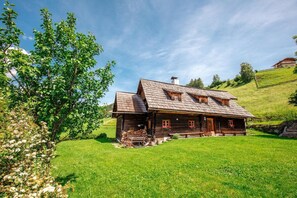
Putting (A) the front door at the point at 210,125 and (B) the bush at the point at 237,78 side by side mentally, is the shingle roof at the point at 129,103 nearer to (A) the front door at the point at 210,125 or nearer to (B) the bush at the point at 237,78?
(A) the front door at the point at 210,125

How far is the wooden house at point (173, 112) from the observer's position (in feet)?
62.3

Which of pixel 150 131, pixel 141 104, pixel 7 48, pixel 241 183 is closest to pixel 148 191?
pixel 241 183

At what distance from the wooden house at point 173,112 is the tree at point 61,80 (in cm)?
1065

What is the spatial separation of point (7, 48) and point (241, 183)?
423 inches

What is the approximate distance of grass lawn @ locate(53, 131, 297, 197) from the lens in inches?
263

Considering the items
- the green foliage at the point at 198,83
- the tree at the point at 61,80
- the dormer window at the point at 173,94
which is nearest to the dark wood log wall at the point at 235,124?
the dormer window at the point at 173,94

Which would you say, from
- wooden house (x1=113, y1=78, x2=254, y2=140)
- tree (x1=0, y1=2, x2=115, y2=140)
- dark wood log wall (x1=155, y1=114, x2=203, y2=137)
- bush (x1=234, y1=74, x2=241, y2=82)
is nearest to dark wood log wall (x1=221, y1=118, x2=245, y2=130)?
wooden house (x1=113, y1=78, x2=254, y2=140)

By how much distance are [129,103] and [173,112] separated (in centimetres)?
600

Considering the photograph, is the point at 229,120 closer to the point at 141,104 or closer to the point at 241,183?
the point at 141,104

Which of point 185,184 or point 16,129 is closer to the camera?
point 16,129

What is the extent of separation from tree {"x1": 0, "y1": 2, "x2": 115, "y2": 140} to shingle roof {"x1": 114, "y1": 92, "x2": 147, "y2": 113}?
11.7 metres

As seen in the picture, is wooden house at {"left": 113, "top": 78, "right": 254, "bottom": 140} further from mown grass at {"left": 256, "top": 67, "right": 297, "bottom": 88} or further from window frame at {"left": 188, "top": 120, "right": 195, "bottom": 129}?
mown grass at {"left": 256, "top": 67, "right": 297, "bottom": 88}

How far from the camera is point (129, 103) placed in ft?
69.2

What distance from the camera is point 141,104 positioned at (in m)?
21.8
